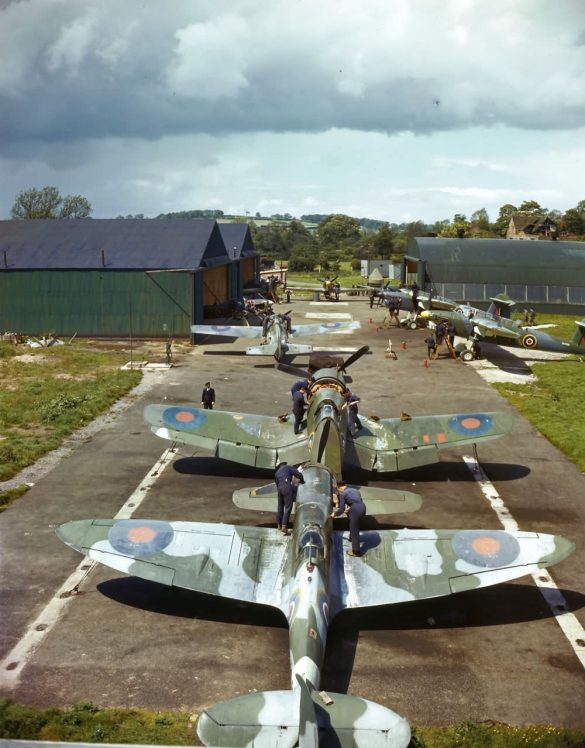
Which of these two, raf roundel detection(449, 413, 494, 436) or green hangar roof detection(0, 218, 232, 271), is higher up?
green hangar roof detection(0, 218, 232, 271)

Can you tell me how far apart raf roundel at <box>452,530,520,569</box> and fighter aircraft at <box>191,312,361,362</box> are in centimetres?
2359

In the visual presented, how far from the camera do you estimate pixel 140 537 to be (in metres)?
12.7

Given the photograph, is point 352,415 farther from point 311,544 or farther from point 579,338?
point 579,338

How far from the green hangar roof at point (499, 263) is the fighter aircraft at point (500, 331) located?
14434 millimetres

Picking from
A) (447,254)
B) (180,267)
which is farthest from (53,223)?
(447,254)

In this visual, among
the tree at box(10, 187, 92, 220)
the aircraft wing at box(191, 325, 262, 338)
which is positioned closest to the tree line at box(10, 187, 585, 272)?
the tree at box(10, 187, 92, 220)

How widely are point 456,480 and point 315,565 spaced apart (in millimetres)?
9917

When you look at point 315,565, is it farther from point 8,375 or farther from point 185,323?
point 185,323

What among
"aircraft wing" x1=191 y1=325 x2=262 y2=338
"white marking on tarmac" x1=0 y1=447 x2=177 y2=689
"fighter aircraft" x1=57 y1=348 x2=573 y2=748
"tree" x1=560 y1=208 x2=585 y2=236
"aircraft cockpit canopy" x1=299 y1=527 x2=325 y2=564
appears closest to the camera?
"white marking on tarmac" x1=0 y1=447 x2=177 y2=689

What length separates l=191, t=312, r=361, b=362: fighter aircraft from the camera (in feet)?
119

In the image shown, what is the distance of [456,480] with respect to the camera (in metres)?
20.4

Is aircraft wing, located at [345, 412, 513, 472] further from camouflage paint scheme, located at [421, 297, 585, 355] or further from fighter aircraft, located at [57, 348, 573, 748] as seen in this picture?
camouflage paint scheme, located at [421, 297, 585, 355]

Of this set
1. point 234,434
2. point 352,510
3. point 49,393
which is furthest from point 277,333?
point 352,510

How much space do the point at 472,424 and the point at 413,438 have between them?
1699 mm
